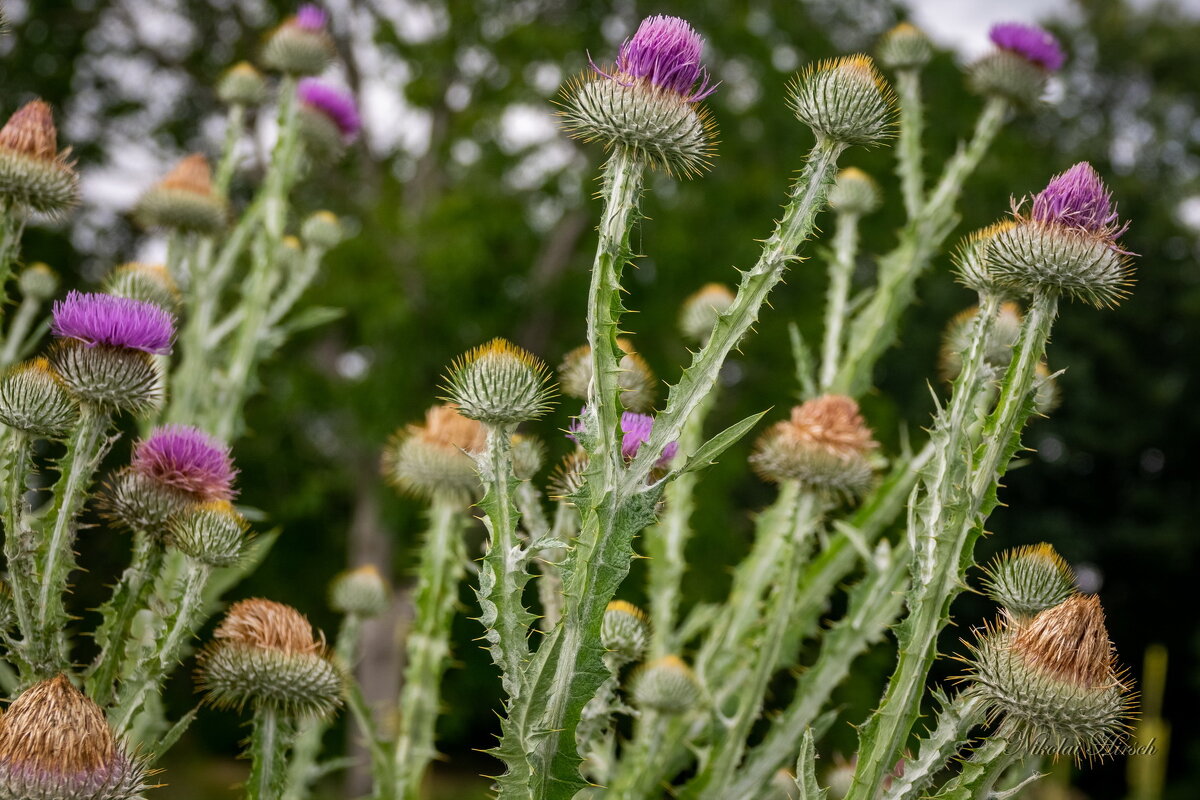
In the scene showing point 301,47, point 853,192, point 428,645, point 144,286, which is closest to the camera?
point 428,645

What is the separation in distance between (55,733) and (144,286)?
2199 mm

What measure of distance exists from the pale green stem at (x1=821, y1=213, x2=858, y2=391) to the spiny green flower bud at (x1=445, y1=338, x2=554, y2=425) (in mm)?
2027

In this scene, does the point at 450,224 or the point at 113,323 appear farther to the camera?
the point at 450,224

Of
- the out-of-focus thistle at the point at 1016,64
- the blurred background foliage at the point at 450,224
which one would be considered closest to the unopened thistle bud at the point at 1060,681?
the out-of-focus thistle at the point at 1016,64

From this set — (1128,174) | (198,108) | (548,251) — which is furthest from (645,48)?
(1128,174)

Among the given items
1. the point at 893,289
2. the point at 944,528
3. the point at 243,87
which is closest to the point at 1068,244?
the point at 944,528

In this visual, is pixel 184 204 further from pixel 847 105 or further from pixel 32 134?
pixel 847 105

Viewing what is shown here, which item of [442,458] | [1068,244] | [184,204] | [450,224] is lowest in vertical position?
[442,458]

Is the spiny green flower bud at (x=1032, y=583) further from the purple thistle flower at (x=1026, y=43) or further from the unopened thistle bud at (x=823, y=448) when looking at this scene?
the purple thistle flower at (x=1026, y=43)

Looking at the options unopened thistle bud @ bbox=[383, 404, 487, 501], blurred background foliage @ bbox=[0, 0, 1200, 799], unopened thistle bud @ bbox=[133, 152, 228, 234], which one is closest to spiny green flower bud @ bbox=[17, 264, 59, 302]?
unopened thistle bud @ bbox=[133, 152, 228, 234]

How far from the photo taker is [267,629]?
2.93 metres

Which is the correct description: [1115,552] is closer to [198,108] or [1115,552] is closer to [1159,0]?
[1159,0]

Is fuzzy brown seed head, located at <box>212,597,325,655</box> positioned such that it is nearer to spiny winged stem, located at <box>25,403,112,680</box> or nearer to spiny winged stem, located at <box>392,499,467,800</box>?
spiny winged stem, located at <box>25,403,112,680</box>

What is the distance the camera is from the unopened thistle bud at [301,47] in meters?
5.80
